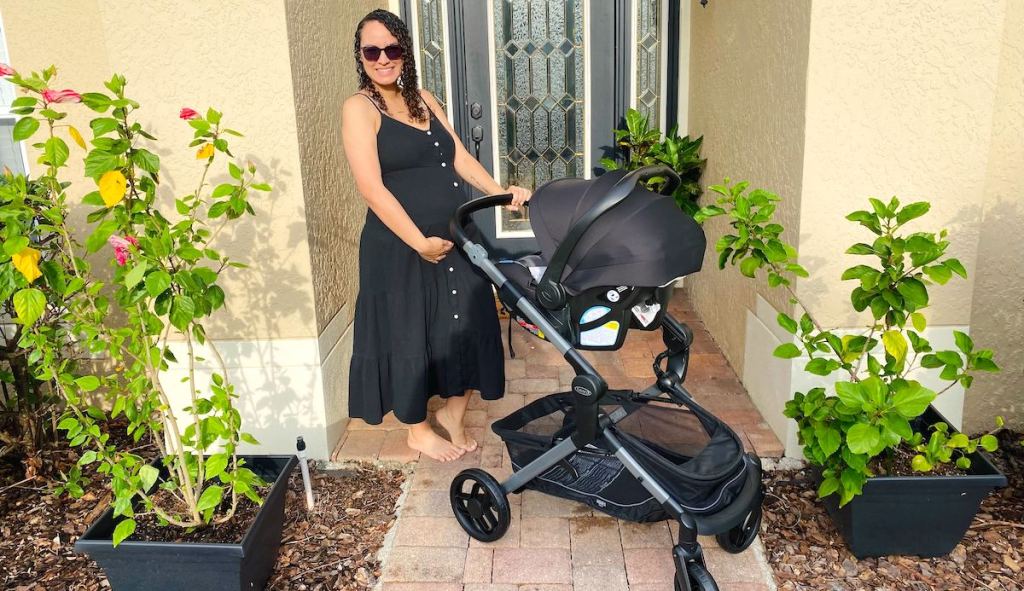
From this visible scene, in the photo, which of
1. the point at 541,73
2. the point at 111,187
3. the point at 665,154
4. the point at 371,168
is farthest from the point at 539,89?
the point at 111,187

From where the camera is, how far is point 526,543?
256 centimetres

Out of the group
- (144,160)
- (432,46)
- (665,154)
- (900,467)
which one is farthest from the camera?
(432,46)

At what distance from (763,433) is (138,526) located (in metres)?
2.43

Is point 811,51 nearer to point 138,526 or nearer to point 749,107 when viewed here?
point 749,107

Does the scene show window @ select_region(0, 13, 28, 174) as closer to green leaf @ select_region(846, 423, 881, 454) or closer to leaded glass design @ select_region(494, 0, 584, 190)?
leaded glass design @ select_region(494, 0, 584, 190)

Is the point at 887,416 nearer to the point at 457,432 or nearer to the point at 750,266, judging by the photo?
the point at 750,266

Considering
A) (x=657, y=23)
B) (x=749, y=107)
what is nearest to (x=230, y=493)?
(x=749, y=107)

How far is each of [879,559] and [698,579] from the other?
0.82 m

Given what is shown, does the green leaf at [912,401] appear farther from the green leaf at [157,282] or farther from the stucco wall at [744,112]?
the green leaf at [157,282]

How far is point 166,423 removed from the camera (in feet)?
8.00

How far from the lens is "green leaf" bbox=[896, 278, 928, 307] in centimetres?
222

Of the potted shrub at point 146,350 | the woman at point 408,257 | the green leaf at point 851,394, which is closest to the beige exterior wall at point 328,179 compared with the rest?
the woman at point 408,257

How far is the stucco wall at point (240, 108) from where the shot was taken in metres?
2.69

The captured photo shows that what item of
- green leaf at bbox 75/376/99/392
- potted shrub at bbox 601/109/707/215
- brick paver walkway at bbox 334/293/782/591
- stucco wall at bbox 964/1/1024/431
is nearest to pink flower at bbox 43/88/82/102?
green leaf at bbox 75/376/99/392
